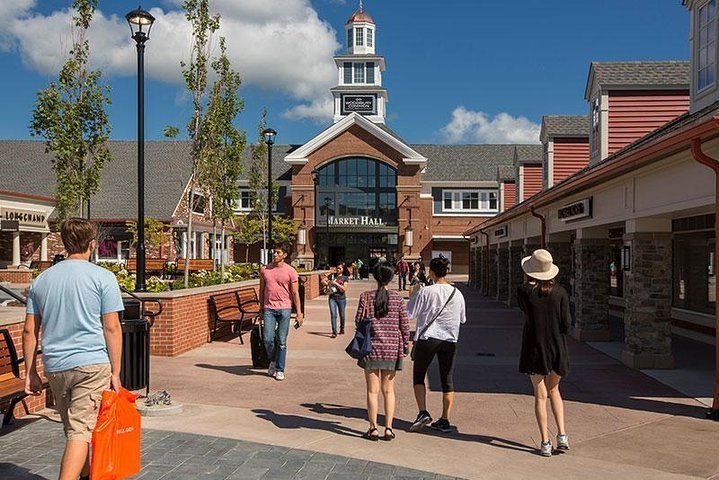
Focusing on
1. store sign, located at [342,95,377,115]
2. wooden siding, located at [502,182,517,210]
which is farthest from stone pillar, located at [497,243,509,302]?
store sign, located at [342,95,377,115]

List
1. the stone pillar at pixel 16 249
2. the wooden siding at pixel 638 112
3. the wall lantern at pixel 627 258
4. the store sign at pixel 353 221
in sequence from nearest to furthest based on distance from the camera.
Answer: the wall lantern at pixel 627 258, the wooden siding at pixel 638 112, the stone pillar at pixel 16 249, the store sign at pixel 353 221

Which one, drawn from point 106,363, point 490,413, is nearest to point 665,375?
point 490,413

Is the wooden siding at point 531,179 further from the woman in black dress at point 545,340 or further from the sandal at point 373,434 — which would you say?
the sandal at point 373,434

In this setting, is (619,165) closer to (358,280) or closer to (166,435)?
(166,435)

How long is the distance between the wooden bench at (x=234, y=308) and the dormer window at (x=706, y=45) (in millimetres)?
8785

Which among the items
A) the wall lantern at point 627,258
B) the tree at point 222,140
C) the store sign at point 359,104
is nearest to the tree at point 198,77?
the tree at point 222,140

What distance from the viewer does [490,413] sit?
7957mm

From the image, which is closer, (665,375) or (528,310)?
(528,310)

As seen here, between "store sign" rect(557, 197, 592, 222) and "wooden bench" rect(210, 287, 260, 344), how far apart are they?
6.42 meters

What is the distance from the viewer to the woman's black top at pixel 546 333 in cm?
614

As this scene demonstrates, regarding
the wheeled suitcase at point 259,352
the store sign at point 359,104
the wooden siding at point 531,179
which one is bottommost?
the wheeled suitcase at point 259,352

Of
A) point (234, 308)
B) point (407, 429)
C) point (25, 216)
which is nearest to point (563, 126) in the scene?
point (234, 308)

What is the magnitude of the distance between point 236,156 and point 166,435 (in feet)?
53.3

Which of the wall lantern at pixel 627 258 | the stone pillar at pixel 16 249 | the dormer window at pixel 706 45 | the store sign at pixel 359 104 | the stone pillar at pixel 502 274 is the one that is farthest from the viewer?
the store sign at pixel 359 104
